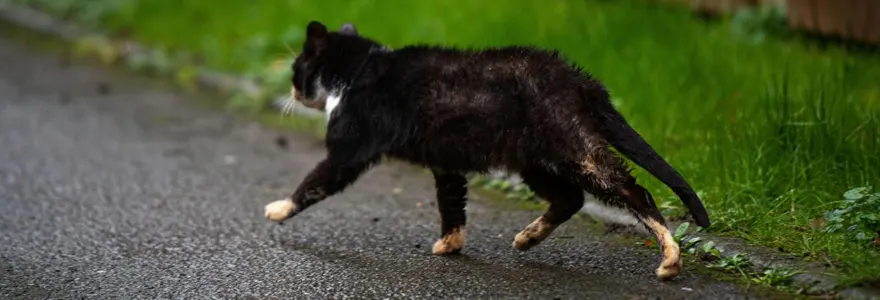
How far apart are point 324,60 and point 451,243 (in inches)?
39.2

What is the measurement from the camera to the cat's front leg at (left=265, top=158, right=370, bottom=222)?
Answer: 15.4ft

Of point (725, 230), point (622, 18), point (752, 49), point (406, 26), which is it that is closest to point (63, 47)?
point (406, 26)

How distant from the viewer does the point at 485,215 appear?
5.58 metres

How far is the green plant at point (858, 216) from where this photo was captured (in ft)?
14.4

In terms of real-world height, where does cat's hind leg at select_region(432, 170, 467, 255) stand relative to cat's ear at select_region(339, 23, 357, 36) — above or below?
below

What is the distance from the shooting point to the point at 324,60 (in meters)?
5.04

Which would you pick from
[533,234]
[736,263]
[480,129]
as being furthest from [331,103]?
[736,263]

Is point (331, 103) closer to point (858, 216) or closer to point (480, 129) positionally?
point (480, 129)

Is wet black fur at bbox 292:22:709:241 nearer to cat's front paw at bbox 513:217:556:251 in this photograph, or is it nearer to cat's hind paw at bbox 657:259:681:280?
cat's front paw at bbox 513:217:556:251

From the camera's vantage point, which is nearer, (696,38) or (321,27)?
(321,27)

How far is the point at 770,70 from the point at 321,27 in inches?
138

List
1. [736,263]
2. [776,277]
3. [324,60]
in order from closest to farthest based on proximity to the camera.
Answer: [776,277]
[736,263]
[324,60]

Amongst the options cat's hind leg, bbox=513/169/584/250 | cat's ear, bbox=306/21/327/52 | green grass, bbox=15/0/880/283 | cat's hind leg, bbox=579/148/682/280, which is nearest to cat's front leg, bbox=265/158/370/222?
cat's ear, bbox=306/21/327/52

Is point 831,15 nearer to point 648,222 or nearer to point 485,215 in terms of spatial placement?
point 485,215
